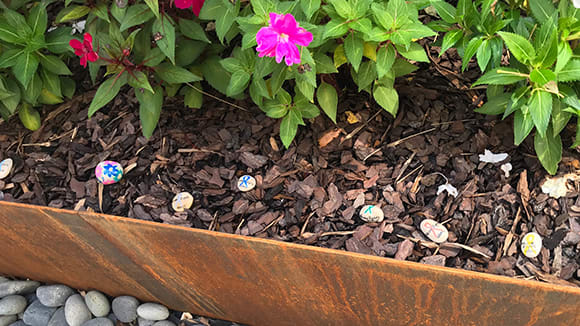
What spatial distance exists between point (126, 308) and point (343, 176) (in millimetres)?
899

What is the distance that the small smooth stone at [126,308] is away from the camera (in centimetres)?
178

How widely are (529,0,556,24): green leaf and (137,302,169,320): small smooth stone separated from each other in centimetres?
143

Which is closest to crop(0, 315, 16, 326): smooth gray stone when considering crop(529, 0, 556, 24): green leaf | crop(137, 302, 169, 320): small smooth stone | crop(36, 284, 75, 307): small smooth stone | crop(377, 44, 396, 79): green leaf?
crop(36, 284, 75, 307): small smooth stone

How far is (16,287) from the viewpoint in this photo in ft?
6.31

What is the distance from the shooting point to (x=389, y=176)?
1.49 meters

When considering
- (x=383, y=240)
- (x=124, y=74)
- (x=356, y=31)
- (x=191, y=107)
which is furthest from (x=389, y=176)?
(x=124, y=74)

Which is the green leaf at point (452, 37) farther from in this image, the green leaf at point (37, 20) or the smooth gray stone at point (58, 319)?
the smooth gray stone at point (58, 319)

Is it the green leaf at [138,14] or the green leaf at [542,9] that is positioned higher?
the green leaf at [542,9]

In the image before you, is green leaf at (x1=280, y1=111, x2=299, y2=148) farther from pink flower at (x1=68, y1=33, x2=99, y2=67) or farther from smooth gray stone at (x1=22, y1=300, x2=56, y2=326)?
smooth gray stone at (x1=22, y1=300, x2=56, y2=326)

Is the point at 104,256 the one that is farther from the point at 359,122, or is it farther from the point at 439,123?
the point at 439,123

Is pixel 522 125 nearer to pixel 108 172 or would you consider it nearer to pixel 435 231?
pixel 435 231

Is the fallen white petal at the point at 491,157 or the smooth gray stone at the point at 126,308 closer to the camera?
the fallen white petal at the point at 491,157

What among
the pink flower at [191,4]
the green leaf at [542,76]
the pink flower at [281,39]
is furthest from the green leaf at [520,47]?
the pink flower at [191,4]

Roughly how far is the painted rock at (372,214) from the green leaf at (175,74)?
0.61 metres
